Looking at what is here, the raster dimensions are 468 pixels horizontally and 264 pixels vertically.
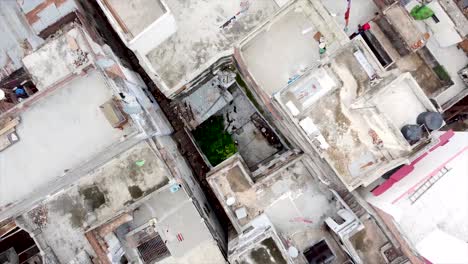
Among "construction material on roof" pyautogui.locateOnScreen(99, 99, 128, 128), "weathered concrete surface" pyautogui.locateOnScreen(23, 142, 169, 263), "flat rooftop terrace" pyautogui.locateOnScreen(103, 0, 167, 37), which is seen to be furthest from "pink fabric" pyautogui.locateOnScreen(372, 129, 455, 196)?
"flat rooftop terrace" pyautogui.locateOnScreen(103, 0, 167, 37)

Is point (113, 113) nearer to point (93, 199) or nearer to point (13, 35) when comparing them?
point (93, 199)

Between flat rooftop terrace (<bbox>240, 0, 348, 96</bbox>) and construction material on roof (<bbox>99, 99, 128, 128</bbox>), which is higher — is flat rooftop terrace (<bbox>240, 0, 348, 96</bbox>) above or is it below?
below

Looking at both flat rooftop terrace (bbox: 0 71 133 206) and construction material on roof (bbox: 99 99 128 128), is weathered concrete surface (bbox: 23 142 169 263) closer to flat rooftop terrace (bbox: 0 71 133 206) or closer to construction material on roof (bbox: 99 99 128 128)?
flat rooftop terrace (bbox: 0 71 133 206)

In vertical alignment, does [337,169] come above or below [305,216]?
above

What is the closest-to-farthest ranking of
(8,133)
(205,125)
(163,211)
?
(8,133) → (163,211) → (205,125)

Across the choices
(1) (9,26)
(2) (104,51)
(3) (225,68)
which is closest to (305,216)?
(3) (225,68)

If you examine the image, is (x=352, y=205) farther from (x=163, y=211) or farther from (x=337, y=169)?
(x=163, y=211)

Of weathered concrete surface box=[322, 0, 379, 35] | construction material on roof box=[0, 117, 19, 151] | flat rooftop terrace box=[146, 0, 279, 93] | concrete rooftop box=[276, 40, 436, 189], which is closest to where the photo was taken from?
concrete rooftop box=[276, 40, 436, 189]
